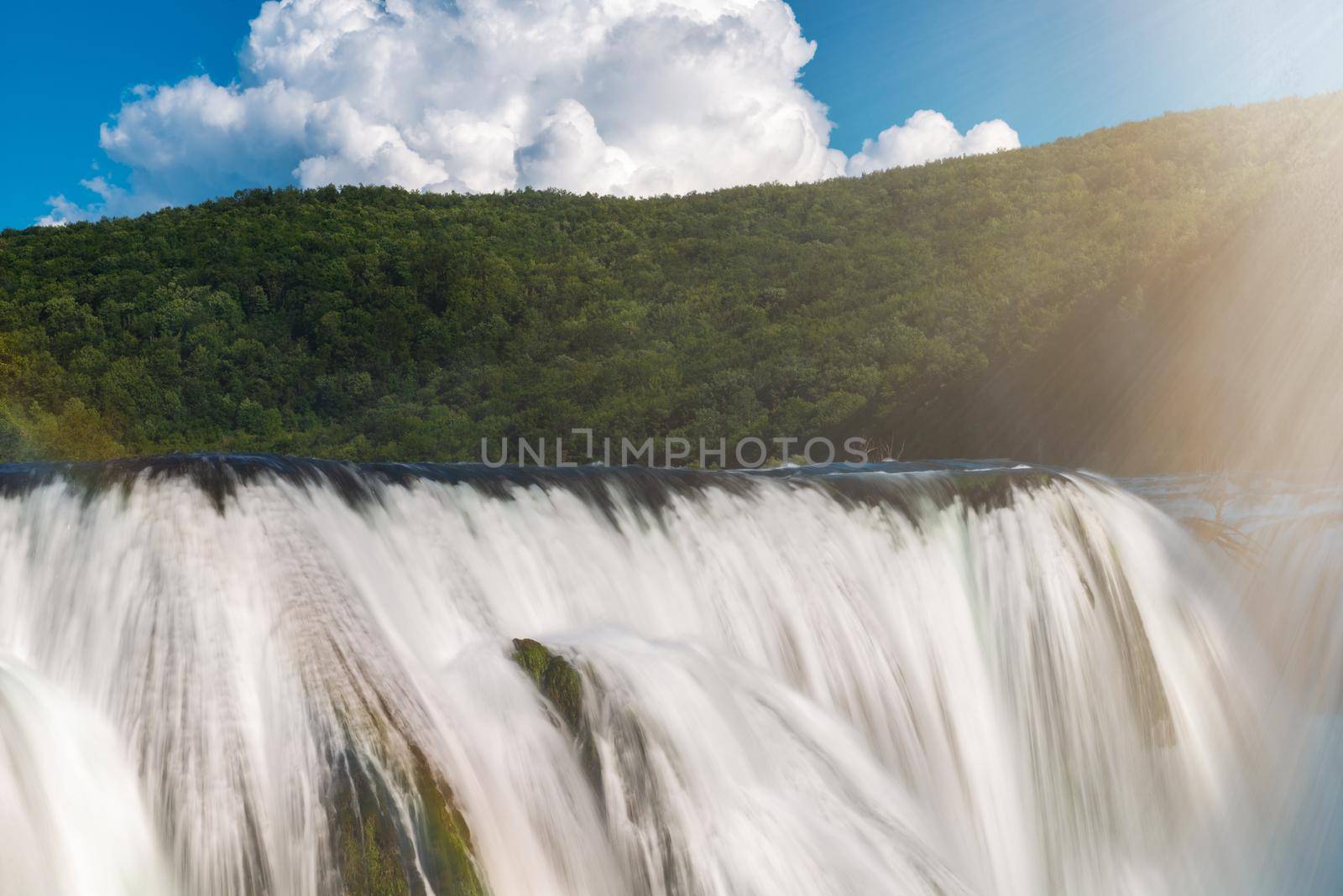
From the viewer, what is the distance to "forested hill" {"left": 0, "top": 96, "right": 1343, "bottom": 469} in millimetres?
29812

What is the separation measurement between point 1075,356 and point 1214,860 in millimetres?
17669

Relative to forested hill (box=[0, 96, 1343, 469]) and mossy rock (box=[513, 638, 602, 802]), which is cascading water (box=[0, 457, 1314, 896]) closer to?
mossy rock (box=[513, 638, 602, 802])

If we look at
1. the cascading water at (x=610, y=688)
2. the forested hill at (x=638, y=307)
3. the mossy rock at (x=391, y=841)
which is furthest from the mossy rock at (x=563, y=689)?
the forested hill at (x=638, y=307)

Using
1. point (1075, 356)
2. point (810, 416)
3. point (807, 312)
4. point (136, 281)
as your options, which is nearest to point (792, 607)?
point (1075, 356)

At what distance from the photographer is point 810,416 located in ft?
104

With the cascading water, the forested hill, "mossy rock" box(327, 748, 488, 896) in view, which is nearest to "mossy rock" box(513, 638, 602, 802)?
the cascading water

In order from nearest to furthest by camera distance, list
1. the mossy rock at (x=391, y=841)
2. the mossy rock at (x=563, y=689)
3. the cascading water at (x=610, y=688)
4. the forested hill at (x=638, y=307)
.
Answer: the mossy rock at (x=391, y=841), the cascading water at (x=610, y=688), the mossy rock at (x=563, y=689), the forested hill at (x=638, y=307)

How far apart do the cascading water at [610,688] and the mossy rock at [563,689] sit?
0.06ft

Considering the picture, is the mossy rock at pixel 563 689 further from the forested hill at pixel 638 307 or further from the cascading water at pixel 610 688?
the forested hill at pixel 638 307

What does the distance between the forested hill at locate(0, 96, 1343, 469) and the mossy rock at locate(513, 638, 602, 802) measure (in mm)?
18758

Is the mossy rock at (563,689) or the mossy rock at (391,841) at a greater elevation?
the mossy rock at (563,689)

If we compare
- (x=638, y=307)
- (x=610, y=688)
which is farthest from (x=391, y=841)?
(x=638, y=307)

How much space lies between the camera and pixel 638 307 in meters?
43.1

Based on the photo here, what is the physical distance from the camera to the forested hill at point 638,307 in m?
29.8
